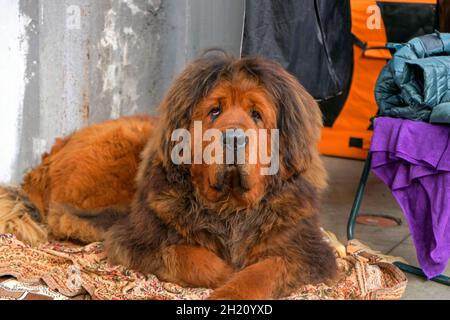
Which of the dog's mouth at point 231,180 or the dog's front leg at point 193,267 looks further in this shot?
the dog's front leg at point 193,267

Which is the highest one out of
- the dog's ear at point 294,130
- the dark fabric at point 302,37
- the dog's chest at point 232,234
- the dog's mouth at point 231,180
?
the dark fabric at point 302,37

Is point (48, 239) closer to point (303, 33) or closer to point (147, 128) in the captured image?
point (147, 128)

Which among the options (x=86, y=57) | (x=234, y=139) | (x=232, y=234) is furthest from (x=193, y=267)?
(x=86, y=57)

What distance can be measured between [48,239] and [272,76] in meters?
1.63

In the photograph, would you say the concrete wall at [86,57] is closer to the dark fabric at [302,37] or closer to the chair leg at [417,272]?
the dark fabric at [302,37]

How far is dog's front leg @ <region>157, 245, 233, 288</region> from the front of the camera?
311cm

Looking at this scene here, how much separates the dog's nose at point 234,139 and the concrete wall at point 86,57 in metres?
1.99

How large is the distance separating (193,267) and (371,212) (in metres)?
2.48

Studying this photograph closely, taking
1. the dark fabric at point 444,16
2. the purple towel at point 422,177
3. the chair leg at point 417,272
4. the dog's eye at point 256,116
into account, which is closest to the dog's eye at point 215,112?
the dog's eye at point 256,116

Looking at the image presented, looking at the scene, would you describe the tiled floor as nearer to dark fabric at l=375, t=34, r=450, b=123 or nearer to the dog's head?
dark fabric at l=375, t=34, r=450, b=123

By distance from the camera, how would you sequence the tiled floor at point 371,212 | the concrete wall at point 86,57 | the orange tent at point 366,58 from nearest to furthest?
1. the tiled floor at point 371,212
2. the concrete wall at point 86,57
3. the orange tent at point 366,58

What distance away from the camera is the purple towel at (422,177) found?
145 inches

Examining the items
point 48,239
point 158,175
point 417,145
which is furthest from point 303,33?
point 48,239

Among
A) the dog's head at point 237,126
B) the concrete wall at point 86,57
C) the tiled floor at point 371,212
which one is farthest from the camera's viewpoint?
the concrete wall at point 86,57
